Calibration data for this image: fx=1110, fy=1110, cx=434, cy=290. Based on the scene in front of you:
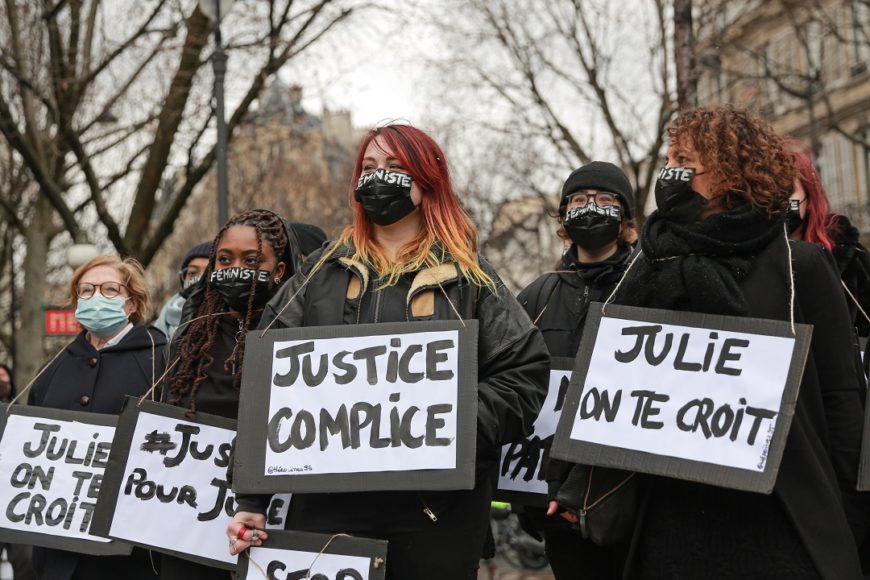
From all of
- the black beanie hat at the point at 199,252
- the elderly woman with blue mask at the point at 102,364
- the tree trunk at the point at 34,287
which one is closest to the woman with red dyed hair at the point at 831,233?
the elderly woman with blue mask at the point at 102,364

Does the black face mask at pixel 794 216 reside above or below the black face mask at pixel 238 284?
above

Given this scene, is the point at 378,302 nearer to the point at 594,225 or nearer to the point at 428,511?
the point at 428,511

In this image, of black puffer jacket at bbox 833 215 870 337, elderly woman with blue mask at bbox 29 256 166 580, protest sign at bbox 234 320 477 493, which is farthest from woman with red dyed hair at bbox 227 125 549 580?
black puffer jacket at bbox 833 215 870 337

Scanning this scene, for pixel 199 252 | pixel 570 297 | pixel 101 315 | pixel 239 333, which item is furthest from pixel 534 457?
pixel 199 252

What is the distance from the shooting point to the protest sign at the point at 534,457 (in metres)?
4.41

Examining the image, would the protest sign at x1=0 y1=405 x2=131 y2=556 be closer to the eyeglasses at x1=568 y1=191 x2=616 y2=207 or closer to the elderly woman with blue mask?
the elderly woman with blue mask

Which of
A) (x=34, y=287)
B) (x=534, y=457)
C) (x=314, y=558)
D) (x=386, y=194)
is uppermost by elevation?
(x=34, y=287)

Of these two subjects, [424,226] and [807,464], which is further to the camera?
[424,226]

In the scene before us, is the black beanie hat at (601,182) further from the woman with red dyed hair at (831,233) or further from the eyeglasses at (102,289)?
the eyeglasses at (102,289)

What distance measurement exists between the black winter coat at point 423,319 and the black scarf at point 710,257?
51cm

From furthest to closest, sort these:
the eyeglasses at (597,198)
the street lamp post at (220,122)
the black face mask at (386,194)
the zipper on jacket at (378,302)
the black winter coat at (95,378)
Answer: the street lamp post at (220,122) → the black winter coat at (95,378) → the eyeglasses at (597,198) → the black face mask at (386,194) → the zipper on jacket at (378,302)

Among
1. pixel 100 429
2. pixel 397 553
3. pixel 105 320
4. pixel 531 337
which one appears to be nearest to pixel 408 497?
pixel 397 553

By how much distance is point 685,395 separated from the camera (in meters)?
3.24

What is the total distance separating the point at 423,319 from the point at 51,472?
2185mm
